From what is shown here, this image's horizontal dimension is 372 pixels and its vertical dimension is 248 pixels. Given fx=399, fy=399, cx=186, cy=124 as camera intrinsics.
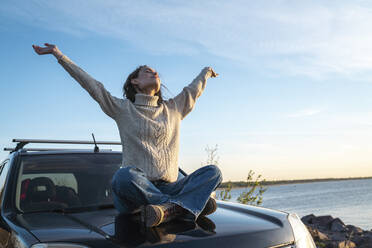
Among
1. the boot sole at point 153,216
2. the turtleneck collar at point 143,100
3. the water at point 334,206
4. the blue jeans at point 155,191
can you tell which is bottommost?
the water at point 334,206

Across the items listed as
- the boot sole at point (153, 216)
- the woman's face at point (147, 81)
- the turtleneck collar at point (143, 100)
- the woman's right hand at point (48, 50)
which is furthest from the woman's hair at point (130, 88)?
the boot sole at point (153, 216)

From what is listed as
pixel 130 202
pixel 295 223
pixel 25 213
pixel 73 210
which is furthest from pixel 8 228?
pixel 295 223

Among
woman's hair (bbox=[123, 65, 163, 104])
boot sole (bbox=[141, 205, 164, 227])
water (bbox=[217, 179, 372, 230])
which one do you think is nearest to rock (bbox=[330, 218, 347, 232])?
water (bbox=[217, 179, 372, 230])

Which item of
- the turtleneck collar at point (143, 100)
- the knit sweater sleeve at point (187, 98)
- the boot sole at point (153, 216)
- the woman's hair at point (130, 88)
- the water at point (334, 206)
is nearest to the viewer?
the boot sole at point (153, 216)

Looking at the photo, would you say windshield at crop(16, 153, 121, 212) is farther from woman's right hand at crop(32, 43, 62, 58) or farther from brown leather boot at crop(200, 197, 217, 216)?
woman's right hand at crop(32, 43, 62, 58)

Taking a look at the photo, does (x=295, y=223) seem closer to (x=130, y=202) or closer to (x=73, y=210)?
(x=130, y=202)

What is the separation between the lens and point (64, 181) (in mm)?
3428

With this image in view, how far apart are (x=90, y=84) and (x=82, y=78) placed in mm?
76

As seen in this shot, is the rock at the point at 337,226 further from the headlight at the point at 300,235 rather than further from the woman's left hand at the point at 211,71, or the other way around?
the headlight at the point at 300,235

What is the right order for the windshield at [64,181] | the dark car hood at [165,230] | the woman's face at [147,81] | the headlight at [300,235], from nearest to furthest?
the dark car hood at [165,230]
the headlight at [300,235]
the windshield at [64,181]
the woman's face at [147,81]

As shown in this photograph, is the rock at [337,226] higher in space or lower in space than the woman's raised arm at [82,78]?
lower

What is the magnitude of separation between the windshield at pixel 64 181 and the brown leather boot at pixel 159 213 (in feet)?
2.47

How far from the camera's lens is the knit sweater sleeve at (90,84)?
10.1ft

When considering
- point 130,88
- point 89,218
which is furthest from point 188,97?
point 89,218
